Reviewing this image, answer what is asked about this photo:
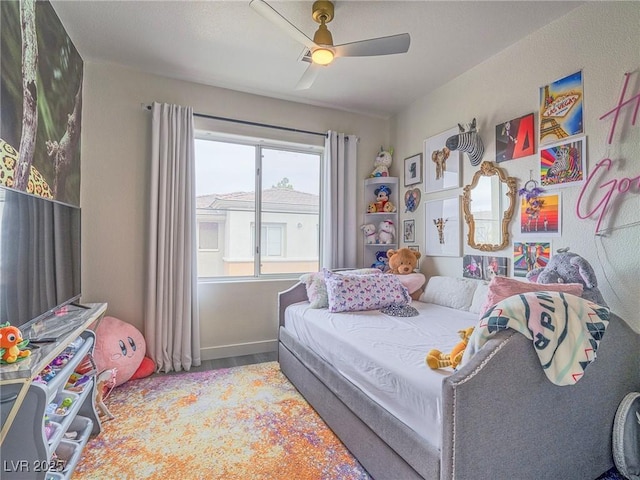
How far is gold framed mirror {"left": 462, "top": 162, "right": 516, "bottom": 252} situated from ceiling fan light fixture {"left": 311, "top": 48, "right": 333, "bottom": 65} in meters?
1.56

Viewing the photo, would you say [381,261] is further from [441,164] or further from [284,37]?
[284,37]

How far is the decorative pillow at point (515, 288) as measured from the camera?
5.28 feet

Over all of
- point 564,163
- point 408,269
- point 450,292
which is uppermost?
point 564,163

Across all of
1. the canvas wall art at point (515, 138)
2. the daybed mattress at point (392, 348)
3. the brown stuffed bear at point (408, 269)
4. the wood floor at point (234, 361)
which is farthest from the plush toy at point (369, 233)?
the wood floor at point (234, 361)

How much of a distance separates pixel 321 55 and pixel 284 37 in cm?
65

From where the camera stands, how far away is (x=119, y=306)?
2.77 metres

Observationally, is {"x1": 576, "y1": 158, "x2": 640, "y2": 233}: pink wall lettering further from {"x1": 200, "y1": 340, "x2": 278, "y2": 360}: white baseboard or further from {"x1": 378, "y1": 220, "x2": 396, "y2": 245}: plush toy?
{"x1": 200, "y1": 340, "x2": 278, "y2": 360}: white baseboard

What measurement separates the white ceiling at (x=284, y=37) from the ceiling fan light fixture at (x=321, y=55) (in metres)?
0.38

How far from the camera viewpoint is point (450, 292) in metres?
2.69

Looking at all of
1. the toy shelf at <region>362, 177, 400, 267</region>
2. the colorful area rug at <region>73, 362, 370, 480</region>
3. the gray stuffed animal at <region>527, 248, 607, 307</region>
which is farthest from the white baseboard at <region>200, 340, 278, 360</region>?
the gray stuffed animal at <region>527, 248, 607, 307</region>

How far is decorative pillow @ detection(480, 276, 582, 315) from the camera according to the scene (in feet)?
5.28

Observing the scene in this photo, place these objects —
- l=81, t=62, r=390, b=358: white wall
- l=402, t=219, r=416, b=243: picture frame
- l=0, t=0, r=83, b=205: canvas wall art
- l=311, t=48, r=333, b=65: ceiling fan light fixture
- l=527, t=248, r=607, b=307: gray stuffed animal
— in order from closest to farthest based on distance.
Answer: l=0, t=0, r=83, b=205: canvas wall art, l=527, t=248, r=607, b=307: gray stuffed animal, l=311, t=48, r=333, b=65: ceiling fan light fixture, l=81, t=62, r=390, b=358: white wall, l=402, t=219, r=416, b=243: picture frame

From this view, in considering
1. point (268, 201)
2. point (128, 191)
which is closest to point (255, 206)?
point (268, 201)

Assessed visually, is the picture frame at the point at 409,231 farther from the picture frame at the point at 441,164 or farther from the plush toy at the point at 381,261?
the picture frame at the point at 441,164
